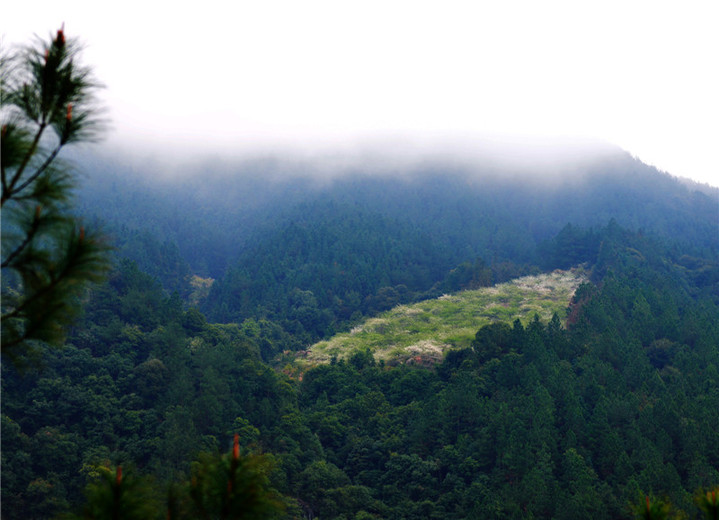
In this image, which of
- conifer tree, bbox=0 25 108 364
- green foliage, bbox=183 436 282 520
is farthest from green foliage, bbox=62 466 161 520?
conifer tree, bbox=0 25 108 364

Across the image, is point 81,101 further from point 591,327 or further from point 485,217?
point 485,217

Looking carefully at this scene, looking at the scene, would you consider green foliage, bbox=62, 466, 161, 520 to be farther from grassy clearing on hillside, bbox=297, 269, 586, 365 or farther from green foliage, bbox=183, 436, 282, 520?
grassy clearing on hillside, bbox=297, 269, 586, 365

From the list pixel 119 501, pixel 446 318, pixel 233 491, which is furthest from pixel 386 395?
pixel 119 501

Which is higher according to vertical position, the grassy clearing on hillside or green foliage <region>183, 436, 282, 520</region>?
green foliage <region>183, 436, 282, 520</region>

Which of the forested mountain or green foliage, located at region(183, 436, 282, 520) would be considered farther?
the forested mountain

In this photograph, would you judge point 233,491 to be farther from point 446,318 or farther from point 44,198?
point 446,318

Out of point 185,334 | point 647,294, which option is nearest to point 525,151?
point 647,294

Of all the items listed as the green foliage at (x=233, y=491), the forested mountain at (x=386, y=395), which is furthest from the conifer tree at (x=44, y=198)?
the green foliage at (x=233, y=491)
